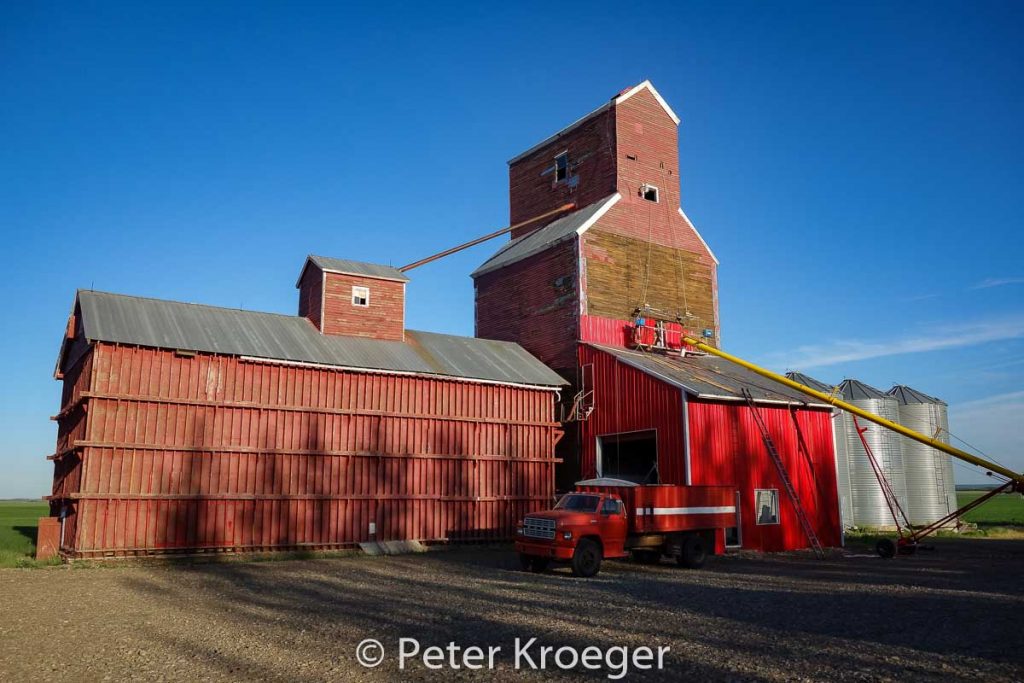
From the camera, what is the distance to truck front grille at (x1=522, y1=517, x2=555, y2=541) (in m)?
18.9

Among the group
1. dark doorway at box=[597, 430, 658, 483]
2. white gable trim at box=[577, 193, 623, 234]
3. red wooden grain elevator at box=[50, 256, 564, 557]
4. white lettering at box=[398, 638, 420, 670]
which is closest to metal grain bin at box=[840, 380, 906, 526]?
dark doorway at box=[597, 430, 658, 483]

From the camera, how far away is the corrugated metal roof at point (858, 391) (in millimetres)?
42219

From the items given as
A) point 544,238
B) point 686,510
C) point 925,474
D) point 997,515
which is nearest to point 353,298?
point 544,238

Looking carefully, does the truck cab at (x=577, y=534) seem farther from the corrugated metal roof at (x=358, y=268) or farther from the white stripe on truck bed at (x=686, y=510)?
the corrugated metal roof at (x=358, y=268)

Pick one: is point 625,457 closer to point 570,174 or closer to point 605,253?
point 605,253

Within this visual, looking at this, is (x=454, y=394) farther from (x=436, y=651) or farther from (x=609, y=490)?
(x=436, y=651)

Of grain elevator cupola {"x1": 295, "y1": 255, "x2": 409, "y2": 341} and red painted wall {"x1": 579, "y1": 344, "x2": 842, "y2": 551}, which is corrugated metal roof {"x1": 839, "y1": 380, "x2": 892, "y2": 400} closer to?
red painted wall {"x1": 579, "y1": 344, "x2": 842, "y2": 551}

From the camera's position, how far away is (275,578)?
59.0 feet

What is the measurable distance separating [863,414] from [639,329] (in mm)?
10050

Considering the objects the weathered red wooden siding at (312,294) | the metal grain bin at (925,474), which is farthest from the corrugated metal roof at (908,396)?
the weathered red wooden siding at (312,294)

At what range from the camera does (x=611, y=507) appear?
20.1 meters

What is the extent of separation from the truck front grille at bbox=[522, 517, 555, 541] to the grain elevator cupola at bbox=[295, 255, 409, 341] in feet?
40.0

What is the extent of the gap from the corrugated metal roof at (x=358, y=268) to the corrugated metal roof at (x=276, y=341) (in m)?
2.41

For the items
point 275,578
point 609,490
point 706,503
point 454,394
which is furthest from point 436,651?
point 454,394
